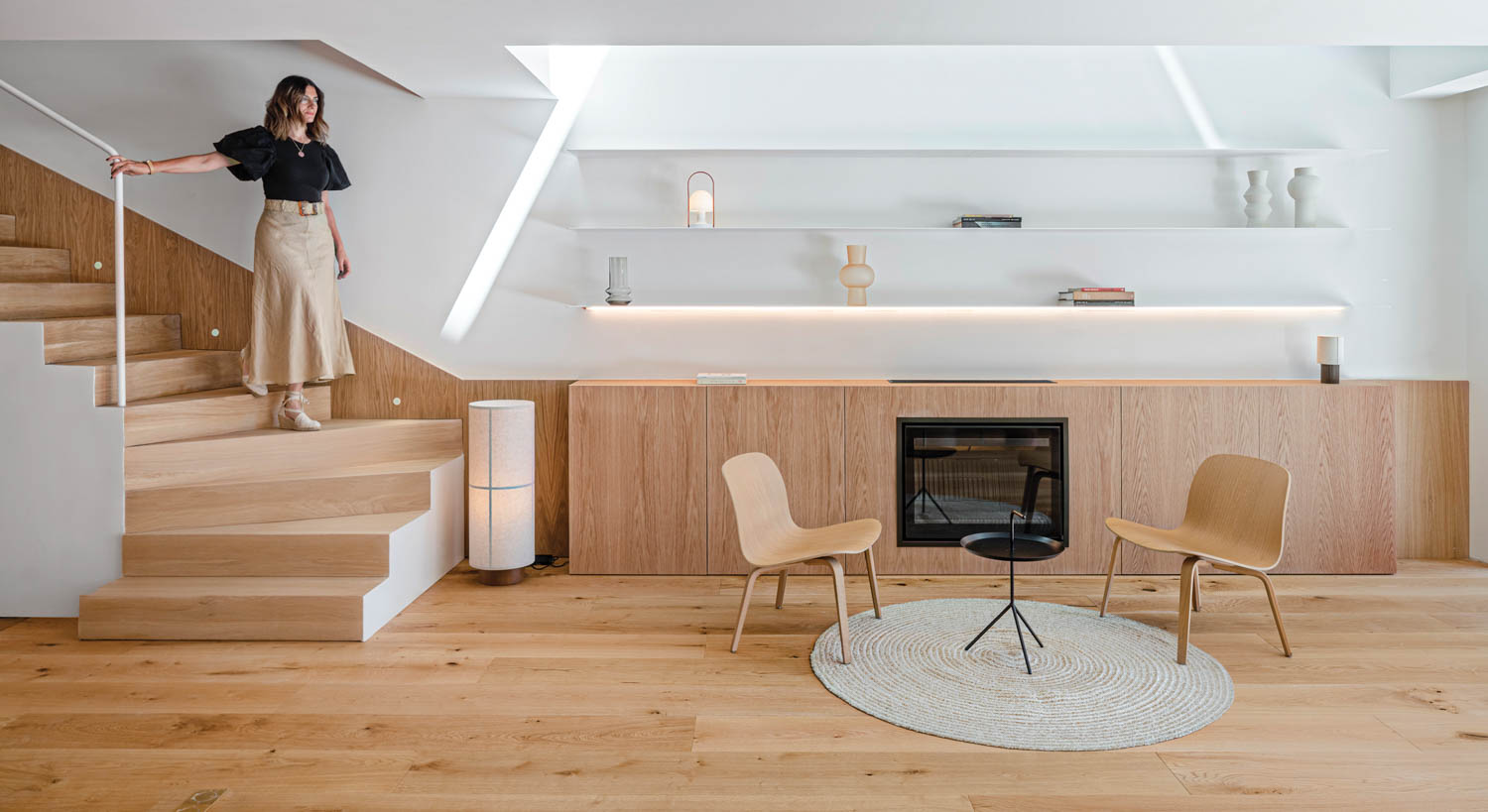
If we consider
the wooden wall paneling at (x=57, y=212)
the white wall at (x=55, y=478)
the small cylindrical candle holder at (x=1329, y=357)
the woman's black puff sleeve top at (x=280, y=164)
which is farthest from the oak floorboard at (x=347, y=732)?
the small cylindrical candle holder at (x=1329, y=357)

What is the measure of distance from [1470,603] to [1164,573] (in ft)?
3.95

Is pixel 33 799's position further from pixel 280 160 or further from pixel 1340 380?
pixel 1340 380

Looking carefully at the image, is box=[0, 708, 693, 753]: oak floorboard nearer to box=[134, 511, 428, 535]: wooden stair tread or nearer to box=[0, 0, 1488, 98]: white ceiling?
box=[134, 511, 428, 535]: wooden stair tread

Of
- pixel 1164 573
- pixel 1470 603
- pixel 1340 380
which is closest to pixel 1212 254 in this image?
pixel 1340 380

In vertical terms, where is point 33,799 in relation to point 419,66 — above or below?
below

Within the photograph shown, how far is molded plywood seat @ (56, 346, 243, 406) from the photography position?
150 inches

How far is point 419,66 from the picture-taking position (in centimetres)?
401

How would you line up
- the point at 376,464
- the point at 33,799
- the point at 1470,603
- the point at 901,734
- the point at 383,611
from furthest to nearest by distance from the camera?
the point at 376,464, the point at 1470,603, the point at 383,611, the point at 901,734, the point at 33,799

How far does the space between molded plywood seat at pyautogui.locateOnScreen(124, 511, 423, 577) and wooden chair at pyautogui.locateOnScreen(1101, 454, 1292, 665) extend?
3.08 metres

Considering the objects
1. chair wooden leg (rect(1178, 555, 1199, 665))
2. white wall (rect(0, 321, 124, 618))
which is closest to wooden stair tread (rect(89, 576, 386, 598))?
white wall (rect(0, 321, 124, 618))

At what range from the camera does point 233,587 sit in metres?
3.56

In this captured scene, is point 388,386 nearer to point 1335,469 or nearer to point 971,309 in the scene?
point 971,309

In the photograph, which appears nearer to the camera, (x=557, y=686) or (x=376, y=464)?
(x=557, y=686)

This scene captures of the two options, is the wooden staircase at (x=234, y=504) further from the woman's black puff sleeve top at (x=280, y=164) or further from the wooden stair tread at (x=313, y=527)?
the woman's black puff sleeve top at (x=280, y=164)
